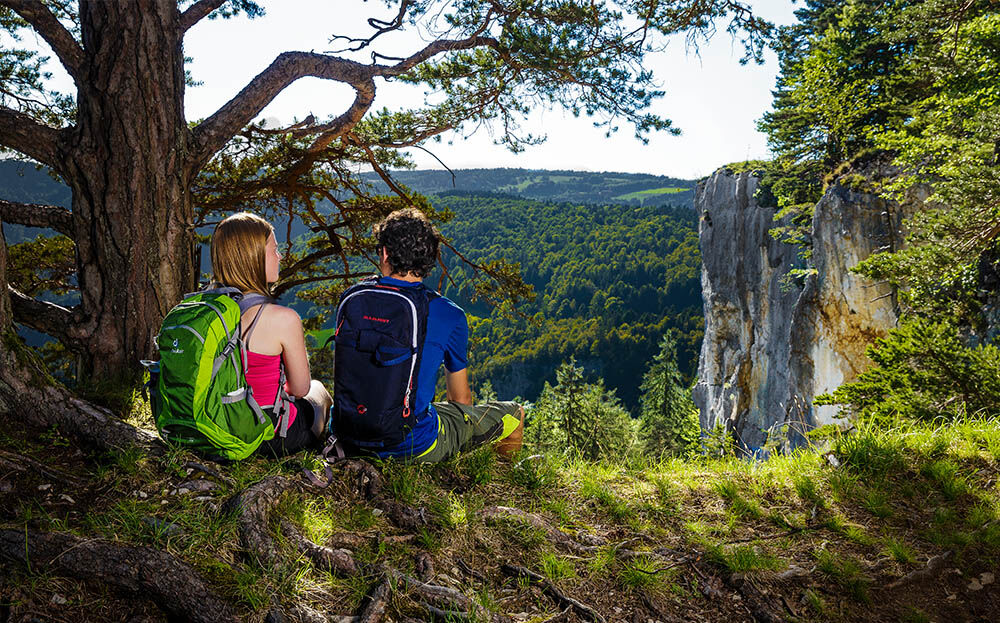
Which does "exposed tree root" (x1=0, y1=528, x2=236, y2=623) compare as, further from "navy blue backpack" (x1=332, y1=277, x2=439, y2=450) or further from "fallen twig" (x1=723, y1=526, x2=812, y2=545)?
"fallen twig" (x1=723, y1=526, x2=812, y2=545)

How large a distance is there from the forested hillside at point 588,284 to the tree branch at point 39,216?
68.0 meters

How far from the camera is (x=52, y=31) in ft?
11.3

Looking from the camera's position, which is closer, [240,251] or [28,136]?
[240,251]

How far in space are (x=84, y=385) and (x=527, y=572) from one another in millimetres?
3290

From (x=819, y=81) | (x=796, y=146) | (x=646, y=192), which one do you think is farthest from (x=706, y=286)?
(x=646, y=192)

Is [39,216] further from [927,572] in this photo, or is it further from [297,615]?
[927,572]

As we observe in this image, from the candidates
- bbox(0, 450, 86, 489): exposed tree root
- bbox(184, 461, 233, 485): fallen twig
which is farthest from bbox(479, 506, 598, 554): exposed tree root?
bbox(0, 450, 86, 489): exposed tree root

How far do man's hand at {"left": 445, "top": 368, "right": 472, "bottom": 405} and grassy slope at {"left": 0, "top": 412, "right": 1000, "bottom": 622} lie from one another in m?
0.37

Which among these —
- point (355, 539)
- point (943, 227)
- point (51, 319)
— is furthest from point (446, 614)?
point (943, 227)

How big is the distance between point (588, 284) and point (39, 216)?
313 ft

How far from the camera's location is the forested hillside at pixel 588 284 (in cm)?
8075

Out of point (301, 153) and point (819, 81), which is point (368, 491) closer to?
point (301, 153)

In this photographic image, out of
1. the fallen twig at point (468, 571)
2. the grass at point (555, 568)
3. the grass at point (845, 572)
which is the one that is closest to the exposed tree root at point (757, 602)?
the grass at point (845, 572)

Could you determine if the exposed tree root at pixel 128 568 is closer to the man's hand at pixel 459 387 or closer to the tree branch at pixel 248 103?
the man's hand at pixel 459 387
